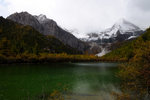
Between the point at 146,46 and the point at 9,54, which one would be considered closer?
the point at 146,46

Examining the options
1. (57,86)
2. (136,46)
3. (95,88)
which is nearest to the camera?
(136,46)

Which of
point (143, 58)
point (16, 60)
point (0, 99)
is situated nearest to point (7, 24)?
point (16, 60)

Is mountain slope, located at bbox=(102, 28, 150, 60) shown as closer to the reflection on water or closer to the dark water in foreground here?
the reflection on water

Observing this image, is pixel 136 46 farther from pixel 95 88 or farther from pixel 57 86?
pixel 57 86

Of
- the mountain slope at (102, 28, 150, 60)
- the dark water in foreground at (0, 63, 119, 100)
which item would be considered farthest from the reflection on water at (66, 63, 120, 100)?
the mountain slope at (102, 28, 150, 60)

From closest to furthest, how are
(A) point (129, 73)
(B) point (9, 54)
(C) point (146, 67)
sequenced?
(C) point (146, 67), (A) point (129, 73), (B) point (9, 54)

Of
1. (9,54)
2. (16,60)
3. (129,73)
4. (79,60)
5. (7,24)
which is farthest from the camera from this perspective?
(7,24)

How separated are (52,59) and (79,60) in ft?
149

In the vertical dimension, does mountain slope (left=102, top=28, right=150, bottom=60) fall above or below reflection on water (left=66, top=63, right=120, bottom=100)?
above

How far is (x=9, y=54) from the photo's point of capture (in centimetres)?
11462

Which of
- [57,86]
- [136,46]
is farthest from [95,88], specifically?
[136,46]

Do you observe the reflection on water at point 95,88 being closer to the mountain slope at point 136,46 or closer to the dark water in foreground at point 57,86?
the dark water in foreground at point 57,86

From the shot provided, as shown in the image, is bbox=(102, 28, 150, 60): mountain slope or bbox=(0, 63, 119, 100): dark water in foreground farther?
bbox=(0, 63, 119, 100): dark water in foreground

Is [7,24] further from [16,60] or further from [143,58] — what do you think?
[143,58]
